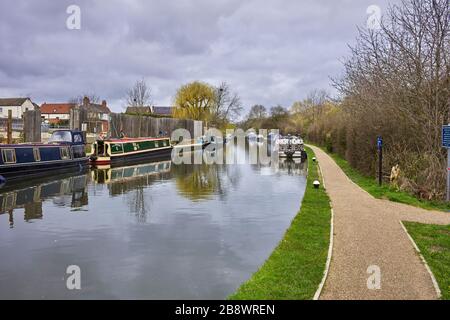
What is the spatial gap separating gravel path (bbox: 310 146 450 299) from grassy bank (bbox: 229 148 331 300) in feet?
0.68

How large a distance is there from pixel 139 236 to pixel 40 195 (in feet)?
22.6

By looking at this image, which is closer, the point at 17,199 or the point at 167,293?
the point at 167,293

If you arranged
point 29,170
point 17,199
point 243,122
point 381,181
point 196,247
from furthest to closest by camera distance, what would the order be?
1. point 243,122
2. point 29,170
3. point 381,181
4. point 17,199
5. point 196,247

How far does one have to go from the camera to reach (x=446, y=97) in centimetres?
1245

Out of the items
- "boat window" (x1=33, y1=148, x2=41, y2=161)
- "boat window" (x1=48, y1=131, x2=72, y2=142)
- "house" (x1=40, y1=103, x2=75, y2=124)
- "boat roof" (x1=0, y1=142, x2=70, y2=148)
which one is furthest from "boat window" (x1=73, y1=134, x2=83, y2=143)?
"house" (x1=40, y1=103, x2=75, y2=124)

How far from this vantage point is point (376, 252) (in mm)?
6824

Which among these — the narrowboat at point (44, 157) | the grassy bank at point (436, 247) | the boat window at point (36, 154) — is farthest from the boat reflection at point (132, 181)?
the grassy bank at point (436, 247)

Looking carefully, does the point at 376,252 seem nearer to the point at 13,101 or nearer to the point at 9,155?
the point at 9,155

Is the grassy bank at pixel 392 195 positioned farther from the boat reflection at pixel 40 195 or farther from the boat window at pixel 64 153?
the boat window at pixel 64 153

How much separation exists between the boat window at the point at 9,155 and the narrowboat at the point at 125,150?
6.73 m

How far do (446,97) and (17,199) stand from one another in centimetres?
1296

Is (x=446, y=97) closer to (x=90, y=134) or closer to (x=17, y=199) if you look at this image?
(x=17, y=199)

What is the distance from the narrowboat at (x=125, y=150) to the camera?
2509 cm

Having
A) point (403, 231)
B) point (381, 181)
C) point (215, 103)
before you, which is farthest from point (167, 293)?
point (215, 103)
